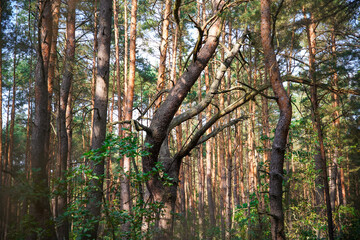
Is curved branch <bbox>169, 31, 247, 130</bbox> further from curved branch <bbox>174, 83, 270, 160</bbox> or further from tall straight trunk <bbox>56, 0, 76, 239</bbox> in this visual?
tall straight trunk <bbox>56, 0, 76, 239</bbox>

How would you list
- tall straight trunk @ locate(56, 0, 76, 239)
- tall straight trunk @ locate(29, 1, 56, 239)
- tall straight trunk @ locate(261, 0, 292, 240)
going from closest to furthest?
tall straight trunk @ locate(29, 1, 56, 239) → tall straight trunk @ locate(261, 0, 292, 240) → tall straight trunk @ locate(56, 0, 76, 239)

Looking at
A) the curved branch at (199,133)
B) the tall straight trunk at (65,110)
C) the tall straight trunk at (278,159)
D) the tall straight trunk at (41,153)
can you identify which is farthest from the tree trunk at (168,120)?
the tall straight trunk at (65,110)

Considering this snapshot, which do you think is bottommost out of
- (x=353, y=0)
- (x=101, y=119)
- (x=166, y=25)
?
(x=101, y=119)

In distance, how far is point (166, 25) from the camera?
10.4 metres

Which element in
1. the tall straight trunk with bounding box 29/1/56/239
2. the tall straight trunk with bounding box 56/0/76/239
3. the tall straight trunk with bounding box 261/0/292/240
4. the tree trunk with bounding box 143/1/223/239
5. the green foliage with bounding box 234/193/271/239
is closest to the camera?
the tall straight trunk with bounding box 29/1/56/239

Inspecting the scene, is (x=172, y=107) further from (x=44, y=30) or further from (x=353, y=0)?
(x=353, y=0)

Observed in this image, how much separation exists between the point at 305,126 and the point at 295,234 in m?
4.19

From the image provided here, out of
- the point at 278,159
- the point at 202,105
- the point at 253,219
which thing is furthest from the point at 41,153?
the point at 253,219

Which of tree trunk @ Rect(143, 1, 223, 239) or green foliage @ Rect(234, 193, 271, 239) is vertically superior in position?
tree trunk @ Rect(143, 1, 223, 239)

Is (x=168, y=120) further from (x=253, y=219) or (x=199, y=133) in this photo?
(x=253, y=219)

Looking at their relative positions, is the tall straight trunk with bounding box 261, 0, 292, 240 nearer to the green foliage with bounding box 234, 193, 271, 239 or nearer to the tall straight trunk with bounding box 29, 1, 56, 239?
the green foliage with bounding box 234, 193, 271, 239

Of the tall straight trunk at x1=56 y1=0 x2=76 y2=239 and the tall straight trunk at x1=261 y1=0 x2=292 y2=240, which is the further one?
the tall straight trunk at x1=56 y1=0 x2=76 y2=239

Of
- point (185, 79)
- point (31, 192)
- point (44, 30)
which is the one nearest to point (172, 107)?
point (185, 79)

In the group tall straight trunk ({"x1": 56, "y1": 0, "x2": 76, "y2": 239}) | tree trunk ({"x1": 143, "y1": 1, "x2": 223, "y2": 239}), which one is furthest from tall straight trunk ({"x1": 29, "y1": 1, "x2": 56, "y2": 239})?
tall straight trunk ({"x1": 56, "y1": 0, "x2": 76, "y2": 239})
